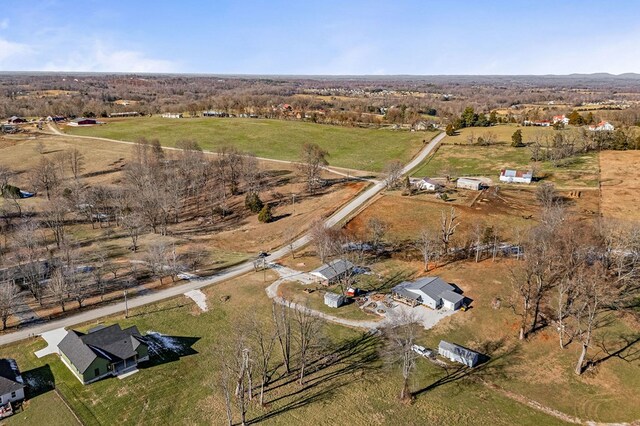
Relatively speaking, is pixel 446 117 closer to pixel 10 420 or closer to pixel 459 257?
pixel 459 257

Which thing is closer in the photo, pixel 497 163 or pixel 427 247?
pixel 427 247

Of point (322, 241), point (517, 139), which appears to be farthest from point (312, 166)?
point (517, 139)

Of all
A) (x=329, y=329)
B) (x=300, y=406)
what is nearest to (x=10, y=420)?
(x=300, y=406)

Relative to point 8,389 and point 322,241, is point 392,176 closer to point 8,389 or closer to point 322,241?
point 322,241

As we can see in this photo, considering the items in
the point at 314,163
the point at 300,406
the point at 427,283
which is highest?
the point at 314,163

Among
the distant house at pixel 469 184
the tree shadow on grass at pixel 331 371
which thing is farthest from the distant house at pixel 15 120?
the tree shadow on grass at pixel 331 371

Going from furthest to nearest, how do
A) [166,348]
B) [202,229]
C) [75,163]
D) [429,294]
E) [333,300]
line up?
[75,163] → [202,229] → [333,300] → [429,294] → [166,348]

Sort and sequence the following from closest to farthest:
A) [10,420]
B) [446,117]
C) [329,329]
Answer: [10,420], [329,329], [446,117]
